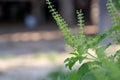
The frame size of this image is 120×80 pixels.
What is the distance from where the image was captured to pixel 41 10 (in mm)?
13945

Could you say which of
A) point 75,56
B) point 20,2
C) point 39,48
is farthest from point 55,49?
point 75,56

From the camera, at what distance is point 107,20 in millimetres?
4391

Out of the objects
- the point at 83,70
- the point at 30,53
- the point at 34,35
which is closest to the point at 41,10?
the point at 34,35

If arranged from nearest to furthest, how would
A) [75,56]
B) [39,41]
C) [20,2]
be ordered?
[75,56]
[39,41]
[20,2]

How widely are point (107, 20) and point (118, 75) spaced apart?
3.38 meters

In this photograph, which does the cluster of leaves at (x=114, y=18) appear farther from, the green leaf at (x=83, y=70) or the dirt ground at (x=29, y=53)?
the dirt ground at (x=29, y=53)

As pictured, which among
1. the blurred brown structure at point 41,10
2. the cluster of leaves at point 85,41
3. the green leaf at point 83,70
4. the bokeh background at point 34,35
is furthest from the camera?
the blurred brown structure at point 41,10

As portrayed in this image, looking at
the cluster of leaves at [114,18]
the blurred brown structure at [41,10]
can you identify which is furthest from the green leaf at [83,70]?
the blurred brown structure at [41,10]

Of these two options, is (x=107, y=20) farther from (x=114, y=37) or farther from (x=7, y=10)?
(x=7, y=10)

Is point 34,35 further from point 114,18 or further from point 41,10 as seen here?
point 114,18

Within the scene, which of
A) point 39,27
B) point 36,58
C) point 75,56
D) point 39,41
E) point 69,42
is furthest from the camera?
point 39,27

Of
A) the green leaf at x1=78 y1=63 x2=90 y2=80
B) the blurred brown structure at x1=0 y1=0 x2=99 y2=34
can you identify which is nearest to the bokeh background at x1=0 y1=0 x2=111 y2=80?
the blurred brown structure at x1=0 y1=0 x2=99 y2=34

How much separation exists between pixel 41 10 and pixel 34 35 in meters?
1.97

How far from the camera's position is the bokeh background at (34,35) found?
8602 mm
